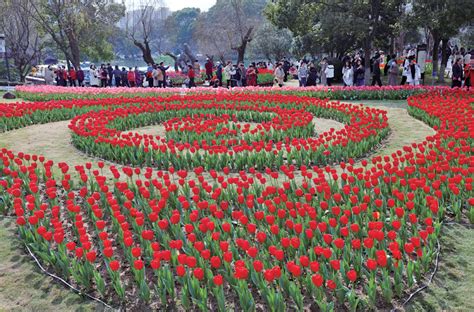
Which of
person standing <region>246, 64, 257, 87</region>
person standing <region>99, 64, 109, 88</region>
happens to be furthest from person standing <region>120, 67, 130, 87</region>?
person standing <region>246, 64, 257, 87</region>

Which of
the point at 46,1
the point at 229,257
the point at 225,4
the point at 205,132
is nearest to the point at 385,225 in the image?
the point at 229,257

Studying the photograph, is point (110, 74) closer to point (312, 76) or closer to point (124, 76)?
point (124, 76)

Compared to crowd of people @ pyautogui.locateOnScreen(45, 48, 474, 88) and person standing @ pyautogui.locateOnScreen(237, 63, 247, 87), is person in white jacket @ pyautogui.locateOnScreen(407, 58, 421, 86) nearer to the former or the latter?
crowd of people @ pyautogui.locateOnScreen(45, 48, 474, 88)

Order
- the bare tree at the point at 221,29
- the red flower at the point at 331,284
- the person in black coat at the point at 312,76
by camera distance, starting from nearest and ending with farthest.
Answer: the red flower at the point at 331,284, the person in black coat at the point at 312,76, the bare tree at the point at 221,29

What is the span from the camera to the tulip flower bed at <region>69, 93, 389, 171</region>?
802 centimetres

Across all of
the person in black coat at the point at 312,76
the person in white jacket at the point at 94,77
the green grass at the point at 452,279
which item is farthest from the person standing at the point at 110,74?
the green grass at the point at 452,279

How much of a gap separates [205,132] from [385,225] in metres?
Answer: 5.33

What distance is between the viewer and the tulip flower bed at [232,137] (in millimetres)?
8016

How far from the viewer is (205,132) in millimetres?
9820

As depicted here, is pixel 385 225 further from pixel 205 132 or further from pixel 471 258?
pixel 205 132

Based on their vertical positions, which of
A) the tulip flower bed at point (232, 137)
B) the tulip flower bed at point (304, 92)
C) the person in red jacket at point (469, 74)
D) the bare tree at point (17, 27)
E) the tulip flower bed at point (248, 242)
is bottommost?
the tulip flower bed at point (248, 242)

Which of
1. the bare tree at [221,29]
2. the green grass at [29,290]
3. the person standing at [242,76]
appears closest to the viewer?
the green grass at [29,290]

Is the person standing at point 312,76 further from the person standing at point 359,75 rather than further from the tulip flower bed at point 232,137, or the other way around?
the tulip flower bed at point 232,137

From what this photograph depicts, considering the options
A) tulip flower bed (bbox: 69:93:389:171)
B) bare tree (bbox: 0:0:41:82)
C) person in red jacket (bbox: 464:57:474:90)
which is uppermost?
bare tree (bbox: 0:0:41:82)
